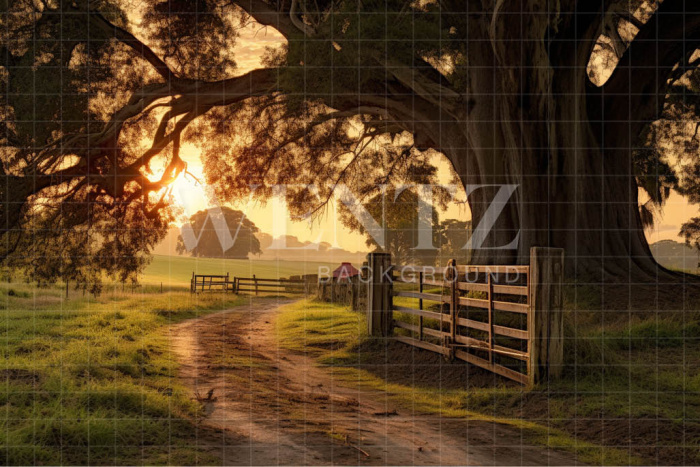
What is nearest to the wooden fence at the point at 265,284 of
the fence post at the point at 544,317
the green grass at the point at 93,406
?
the green grass at the point at 93,406

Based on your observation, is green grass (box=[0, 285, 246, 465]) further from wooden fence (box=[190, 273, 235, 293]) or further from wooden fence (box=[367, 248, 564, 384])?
wooden fence (box=[190, 273, 235, 293])

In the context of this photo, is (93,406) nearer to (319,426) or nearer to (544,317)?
(319,426)

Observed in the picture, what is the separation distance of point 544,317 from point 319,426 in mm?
3618

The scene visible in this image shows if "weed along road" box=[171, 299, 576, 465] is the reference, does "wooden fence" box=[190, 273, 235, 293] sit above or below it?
above

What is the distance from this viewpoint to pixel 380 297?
1445 cm

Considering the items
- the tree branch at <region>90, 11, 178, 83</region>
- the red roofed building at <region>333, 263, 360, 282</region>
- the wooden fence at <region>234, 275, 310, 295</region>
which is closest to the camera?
the tree branch at <region>90, 11, 178, 83</region>

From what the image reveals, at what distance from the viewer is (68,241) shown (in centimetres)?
1491

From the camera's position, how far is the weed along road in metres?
6.35

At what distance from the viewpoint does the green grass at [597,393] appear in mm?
7402

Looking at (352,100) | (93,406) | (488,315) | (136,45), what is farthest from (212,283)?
(93,406)

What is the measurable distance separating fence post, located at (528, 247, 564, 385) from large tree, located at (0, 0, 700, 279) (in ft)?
16.3

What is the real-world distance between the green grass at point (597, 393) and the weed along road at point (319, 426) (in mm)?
419

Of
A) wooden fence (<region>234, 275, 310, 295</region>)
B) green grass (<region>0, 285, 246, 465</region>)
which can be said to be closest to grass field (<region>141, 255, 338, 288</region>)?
wooden fence (<region>234, 275, 310, 295</region>)

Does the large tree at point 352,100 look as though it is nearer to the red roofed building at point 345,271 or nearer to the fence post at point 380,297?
the fence post at point 380,297
